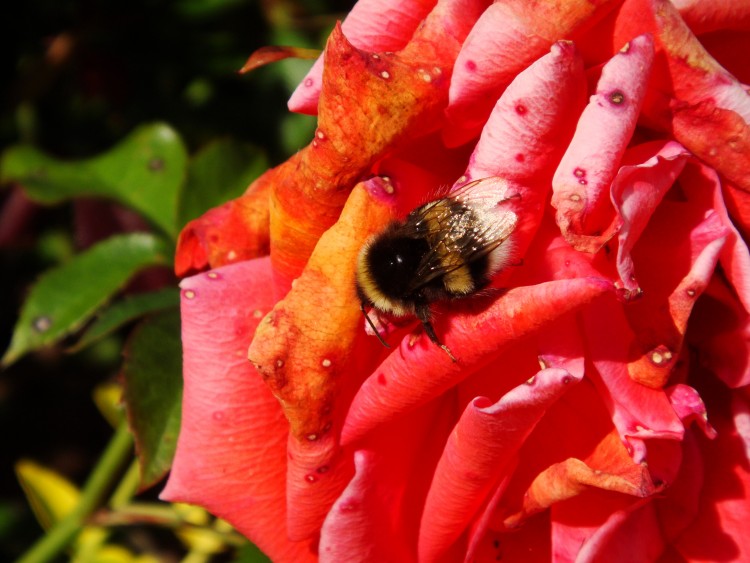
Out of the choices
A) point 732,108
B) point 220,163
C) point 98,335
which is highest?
point 732,108

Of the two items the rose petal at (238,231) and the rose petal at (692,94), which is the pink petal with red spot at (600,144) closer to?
the rose petal at (692,94)

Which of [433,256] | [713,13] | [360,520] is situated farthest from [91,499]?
[713,13]

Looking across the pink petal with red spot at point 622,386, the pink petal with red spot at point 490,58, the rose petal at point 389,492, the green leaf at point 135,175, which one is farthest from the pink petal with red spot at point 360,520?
the green leaf at point 135,175

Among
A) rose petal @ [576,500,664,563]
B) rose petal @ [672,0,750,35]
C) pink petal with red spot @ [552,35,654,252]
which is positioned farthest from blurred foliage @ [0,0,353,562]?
rose petal @ [672,0,750,35]

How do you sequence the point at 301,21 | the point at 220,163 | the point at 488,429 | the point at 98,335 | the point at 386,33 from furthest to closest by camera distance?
1. the point at 301,21
2. the point at 220,163
3. the point at 98,335
4. the point at 386,33
5. the point at 488,429

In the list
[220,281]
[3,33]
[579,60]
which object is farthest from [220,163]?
[3,33]

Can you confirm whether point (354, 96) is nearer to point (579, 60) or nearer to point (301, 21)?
point (579, 60)

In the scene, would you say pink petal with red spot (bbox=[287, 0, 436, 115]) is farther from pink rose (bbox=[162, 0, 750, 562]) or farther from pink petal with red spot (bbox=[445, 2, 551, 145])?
pink petal with red spot (bbox=[445, 2, 551, 145])
